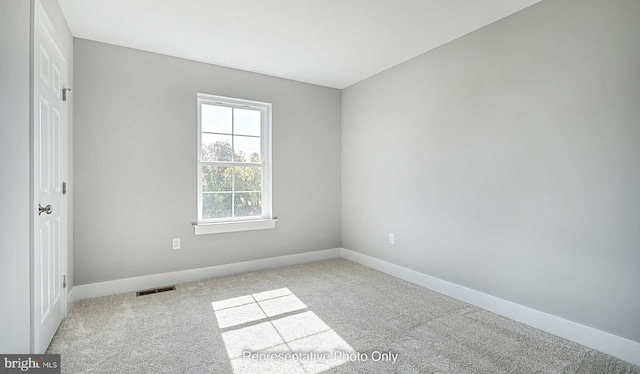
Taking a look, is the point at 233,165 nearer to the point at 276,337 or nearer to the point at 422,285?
the point at 276,337

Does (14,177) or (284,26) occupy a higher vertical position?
(284,26)

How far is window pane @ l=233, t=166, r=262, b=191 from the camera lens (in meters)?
3.82

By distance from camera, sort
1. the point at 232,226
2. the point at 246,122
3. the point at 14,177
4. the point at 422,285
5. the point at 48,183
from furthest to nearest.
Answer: the point at 246,122, the point at 232,226, the point at 422,285, the point at 48,183, the point at 14,177

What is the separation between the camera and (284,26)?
2727 millimetres

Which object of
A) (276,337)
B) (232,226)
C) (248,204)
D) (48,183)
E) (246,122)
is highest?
(246,122)

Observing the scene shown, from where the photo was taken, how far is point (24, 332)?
160cm

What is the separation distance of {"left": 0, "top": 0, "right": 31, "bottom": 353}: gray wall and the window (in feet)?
6.25

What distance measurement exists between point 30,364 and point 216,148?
8.17 feet

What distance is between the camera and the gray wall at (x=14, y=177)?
135 centimetres

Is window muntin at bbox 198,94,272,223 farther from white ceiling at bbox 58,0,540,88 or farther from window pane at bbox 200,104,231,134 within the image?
white ceiling at bbox 58,0,540,88

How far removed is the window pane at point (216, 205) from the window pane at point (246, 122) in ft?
2.65

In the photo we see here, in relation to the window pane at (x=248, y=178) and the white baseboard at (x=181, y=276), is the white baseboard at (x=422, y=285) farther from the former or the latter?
the window pane at (x=248, y=178)

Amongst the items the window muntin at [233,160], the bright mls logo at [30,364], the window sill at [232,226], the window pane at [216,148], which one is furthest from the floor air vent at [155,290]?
the window pane at [216,148]

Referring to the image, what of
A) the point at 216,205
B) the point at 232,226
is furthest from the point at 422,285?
the point at 216,205
